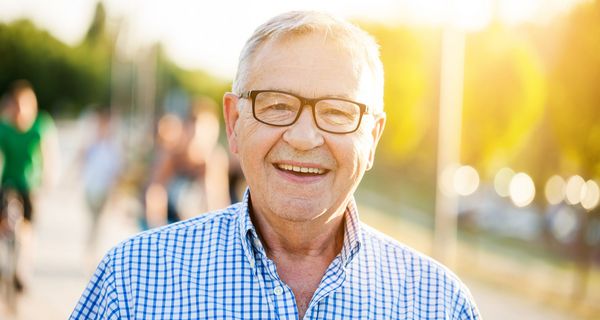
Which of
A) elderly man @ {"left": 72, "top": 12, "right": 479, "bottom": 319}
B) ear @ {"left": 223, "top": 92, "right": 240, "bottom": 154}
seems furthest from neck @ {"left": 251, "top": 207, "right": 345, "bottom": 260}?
ear @ {"left": 223, "top": 92, "right": 240, "bottom": 154}

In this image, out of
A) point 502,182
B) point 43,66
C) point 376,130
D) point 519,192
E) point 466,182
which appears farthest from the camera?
point 43,66

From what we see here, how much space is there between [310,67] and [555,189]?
1491 centimetres

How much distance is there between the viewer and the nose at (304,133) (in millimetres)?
2104

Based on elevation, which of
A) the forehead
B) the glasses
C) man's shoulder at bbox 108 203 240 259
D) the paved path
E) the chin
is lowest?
the paved path

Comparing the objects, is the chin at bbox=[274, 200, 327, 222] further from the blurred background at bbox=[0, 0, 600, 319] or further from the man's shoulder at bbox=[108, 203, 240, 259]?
the blurred background at bbox=[0, 0, 600, 319]

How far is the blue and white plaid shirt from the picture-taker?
2082mm

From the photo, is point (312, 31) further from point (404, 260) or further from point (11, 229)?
point (11, 229)

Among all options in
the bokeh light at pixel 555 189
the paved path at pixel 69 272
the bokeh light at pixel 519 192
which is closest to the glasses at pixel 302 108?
the paved path at pixel 69 272

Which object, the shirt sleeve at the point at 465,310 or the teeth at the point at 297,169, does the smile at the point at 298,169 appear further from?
the shirt sleeve at the point at 465,310

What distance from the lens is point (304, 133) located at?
211cm

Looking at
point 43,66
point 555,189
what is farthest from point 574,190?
point 43,66

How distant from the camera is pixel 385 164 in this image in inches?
1289

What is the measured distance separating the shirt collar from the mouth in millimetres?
181

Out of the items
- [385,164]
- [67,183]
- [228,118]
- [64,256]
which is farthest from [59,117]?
[228,118]
